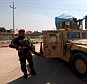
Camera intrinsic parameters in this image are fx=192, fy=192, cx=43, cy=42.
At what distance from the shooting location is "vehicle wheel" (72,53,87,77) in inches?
225

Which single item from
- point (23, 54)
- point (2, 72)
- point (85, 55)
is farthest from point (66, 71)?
point (2, 72)

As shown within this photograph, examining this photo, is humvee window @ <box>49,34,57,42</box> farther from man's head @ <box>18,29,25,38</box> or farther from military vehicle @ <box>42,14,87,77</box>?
man's head @ <box>18,29,25,38</box>

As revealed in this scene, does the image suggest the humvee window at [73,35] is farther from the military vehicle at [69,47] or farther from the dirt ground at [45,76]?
the dirt ground at [45,76]

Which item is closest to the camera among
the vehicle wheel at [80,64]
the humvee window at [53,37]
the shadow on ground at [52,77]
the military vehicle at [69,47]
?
the shadow on ground at [52,77]

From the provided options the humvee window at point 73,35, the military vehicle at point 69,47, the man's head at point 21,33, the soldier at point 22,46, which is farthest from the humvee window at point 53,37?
the man's head at point 21,33

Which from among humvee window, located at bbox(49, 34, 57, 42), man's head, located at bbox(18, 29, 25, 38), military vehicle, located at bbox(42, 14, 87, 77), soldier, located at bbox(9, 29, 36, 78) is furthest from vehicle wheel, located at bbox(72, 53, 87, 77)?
man's head, located at bbox(18, 29, 25, 38)

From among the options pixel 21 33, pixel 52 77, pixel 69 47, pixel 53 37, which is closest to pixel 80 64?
pixel 69 47

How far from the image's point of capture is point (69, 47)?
652 cm

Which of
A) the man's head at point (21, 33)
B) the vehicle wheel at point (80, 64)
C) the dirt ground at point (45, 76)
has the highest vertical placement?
the man's head at point (21, 33)

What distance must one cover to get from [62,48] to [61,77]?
1169 millimetres

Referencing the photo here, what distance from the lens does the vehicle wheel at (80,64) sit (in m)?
5.72

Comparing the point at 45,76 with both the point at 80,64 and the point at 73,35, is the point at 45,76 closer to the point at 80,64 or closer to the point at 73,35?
the point at 80,64

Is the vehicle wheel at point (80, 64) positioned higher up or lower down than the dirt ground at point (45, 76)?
higher up

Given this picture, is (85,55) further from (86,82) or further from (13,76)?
(13,76)
